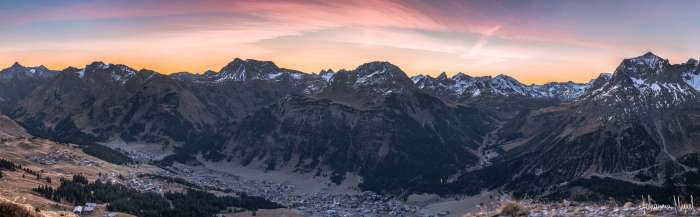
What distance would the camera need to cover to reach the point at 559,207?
60.5m

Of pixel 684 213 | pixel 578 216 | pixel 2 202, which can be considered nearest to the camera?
pixel 2 202

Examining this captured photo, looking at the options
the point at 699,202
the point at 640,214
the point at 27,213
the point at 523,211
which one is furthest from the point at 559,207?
the point at 27,213

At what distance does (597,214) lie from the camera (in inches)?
2158

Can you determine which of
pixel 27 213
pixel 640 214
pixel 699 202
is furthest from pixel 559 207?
pixel 27 213

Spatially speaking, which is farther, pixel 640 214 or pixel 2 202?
pixel 640 214

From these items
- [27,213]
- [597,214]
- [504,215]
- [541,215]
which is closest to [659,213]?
[597,214]

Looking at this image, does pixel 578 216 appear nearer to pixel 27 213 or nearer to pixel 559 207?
pixel 559 207

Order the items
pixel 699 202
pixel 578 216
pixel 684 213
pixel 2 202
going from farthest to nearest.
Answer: pixel 699 202, pixel 578 216, pixel 684 213, pixel 2 202

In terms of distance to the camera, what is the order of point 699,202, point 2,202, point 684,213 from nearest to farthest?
1. point 2,202
2. point 684,213
3. point 699,202

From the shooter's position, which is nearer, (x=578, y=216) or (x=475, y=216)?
(x=578, y=216)

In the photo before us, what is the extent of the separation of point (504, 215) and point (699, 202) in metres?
19.7

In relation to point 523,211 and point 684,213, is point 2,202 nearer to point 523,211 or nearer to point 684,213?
point 523,211

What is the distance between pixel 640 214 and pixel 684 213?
340 cm

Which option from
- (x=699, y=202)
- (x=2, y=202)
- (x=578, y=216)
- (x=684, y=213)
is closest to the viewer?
(x=2, y=202)
